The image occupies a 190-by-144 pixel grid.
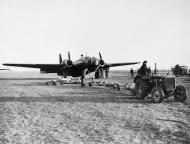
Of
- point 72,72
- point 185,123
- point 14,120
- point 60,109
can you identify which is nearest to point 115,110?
point 60,109

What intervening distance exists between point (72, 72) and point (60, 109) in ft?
65.4

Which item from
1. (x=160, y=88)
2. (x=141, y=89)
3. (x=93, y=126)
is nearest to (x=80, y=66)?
(x=141, y=89)

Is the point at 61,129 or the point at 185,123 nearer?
the point at 61,129

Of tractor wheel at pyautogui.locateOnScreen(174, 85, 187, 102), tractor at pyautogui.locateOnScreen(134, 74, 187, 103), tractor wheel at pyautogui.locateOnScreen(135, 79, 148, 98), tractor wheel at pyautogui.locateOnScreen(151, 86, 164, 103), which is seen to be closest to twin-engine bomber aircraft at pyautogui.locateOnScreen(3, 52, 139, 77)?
tractor wheel at pyautogui.locateOnScreen(135, 79, 148, 98)

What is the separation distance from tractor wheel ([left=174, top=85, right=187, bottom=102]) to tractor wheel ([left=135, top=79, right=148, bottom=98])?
1.42m

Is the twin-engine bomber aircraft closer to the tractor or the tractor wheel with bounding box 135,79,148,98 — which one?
the tractor wheel with bounding box 135,79,148,98

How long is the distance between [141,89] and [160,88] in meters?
1.60

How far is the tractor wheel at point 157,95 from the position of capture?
36.9 feet

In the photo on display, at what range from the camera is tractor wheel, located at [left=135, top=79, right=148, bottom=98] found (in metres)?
12.5

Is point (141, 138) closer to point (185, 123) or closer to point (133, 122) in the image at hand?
point (133, 122)

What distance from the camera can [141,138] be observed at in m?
5.68

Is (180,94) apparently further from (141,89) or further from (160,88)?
(141,89)

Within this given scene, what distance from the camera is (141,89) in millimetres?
12797

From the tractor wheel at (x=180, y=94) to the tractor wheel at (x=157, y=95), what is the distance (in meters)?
1.25
